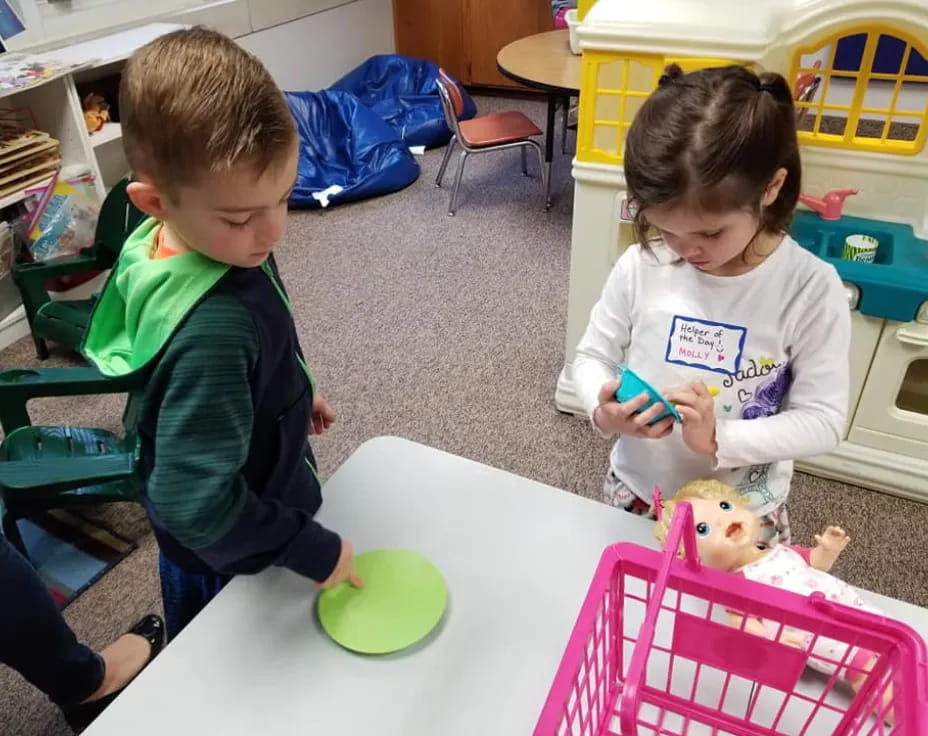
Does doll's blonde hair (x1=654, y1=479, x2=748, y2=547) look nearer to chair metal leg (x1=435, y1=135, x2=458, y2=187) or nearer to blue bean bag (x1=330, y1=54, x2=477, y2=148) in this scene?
chair metal leg (x1=435, y1=135, x2=458, y2=187)

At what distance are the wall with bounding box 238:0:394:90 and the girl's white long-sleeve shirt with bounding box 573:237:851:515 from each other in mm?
3086

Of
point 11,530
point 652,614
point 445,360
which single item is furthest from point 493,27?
point 652,614

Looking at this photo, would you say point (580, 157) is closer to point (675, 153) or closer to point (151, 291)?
point (675, 153)

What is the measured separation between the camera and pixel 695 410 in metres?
0.83

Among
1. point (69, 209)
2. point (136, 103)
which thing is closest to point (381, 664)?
point (136, 103)

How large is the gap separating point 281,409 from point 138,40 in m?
2.50

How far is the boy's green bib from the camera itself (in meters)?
0.64

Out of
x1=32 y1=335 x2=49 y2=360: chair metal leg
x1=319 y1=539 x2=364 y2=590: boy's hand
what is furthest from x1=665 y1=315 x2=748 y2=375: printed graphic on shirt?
x1=32 y1=335 x2=49 y2=360: chair metal leg

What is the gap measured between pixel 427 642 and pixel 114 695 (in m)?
0.84

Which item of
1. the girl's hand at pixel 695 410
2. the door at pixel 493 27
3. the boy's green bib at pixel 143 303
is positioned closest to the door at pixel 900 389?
the girl's hand at pixel 695 410

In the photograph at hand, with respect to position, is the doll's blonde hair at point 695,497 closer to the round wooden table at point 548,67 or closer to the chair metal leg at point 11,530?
the chair metal leg at point 11,530

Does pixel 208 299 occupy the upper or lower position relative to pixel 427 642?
upper

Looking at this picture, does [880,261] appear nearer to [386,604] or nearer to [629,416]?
[629,416]

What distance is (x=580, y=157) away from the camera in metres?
1.69
